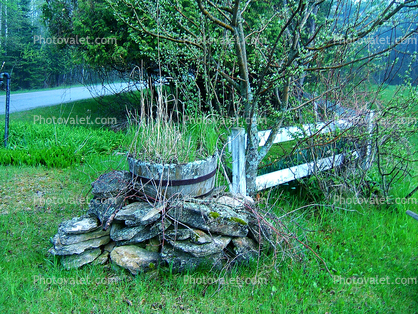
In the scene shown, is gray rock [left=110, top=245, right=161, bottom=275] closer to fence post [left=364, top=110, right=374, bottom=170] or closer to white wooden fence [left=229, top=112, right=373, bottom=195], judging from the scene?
white wooden fence [left=229, top=112, right=373, bottom=195]

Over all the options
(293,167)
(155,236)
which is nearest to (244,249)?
(155,236)

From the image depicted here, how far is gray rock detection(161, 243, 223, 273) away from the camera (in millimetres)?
3164

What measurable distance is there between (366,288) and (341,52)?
308 cm

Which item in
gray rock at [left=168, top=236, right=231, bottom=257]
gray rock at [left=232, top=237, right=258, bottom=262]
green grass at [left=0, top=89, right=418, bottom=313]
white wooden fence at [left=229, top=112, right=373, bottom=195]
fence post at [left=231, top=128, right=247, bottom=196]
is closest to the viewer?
green grass at [left=0, top=89, right=418, bottom=313]

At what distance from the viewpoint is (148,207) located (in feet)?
10.8

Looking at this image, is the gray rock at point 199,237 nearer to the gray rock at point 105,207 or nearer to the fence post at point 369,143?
the gray rock at point 105,207

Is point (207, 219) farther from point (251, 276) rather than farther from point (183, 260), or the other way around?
point (251, 276)

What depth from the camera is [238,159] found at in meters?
4.05

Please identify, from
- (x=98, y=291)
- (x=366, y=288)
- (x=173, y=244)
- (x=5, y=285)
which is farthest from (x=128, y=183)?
(x=366, y=288)

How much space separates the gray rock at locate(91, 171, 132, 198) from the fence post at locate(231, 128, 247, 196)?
124cm

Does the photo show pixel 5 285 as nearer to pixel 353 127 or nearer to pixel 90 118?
pixel 353 127

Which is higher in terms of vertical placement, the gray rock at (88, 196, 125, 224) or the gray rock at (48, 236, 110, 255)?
the gray rock at (88, 196, 125, 224)

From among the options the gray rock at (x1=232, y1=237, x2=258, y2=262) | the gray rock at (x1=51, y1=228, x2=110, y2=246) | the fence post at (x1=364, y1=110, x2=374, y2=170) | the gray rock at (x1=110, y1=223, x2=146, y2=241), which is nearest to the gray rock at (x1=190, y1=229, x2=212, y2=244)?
the gray rock at (x1=232, y1=237, x2=258, y2=262)

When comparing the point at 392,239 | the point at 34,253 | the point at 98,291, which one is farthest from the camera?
the point at 392,239
